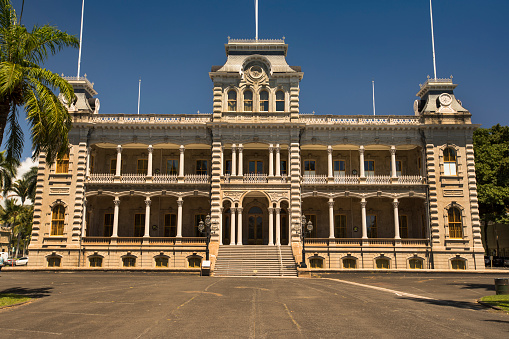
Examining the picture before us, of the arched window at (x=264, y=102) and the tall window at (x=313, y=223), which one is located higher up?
the arched window at (x=264, y=102)

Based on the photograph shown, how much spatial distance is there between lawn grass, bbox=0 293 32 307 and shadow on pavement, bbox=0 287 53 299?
2.04 feet

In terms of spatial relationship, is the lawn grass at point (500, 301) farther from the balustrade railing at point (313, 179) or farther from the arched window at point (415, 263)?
the balustrade railing at point (313, 179)

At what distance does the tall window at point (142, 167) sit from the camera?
136ft

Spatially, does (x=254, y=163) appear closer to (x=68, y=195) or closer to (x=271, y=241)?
(x=271, y=241)

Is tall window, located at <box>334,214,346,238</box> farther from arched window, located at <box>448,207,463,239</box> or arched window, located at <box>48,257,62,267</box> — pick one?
arched window, located at <box>48,257,62,267</box>

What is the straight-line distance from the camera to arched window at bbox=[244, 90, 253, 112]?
39.5 m

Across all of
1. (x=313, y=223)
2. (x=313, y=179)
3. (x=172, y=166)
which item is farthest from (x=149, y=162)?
(x=313, y=223)

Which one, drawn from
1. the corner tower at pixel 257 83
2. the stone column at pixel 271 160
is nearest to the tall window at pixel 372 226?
the stone column at pixel 271 160

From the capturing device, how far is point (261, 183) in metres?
37.9

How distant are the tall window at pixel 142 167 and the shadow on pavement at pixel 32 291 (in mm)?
20707

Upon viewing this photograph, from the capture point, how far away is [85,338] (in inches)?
434

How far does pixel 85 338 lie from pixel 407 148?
115ft

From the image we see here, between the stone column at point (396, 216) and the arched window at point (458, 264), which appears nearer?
the arched window at point (458, 264)

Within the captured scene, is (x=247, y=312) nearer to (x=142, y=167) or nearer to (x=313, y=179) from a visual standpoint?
(x=313, y=179)
